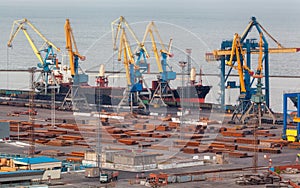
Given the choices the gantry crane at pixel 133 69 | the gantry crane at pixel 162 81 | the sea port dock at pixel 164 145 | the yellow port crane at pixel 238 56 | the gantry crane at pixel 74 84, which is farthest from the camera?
the gantry crane at pixel 162 81

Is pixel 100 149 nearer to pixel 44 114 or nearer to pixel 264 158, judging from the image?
pixel 264 158

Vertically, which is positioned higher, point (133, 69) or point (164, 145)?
point (133, 69)

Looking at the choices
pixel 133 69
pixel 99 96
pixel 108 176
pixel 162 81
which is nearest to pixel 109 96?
pixel 99 96

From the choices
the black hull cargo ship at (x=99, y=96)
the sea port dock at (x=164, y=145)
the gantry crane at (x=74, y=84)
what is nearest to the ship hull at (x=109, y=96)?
the black hull cargo ship at (x=99, y=96)

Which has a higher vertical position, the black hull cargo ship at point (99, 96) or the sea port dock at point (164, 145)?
the black hull cargo ship at point (99, 96)

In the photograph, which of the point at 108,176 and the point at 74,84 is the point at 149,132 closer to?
the point at 108,176

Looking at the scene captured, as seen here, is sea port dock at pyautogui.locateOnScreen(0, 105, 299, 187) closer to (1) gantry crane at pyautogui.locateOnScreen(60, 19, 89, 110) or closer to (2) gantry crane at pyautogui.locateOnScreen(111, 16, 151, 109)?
(1) gantry crane at pyautogui.locateOnScreen(60, 19, 89, 110)

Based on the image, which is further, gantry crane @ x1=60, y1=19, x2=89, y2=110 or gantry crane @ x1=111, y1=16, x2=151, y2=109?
gantry crane @ x1=111, y1=16, x2=151, y2=109

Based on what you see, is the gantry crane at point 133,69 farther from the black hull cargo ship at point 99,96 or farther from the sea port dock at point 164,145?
the sea port dock at point 164,145

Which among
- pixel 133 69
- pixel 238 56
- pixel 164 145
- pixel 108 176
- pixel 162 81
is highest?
pixel 238 56

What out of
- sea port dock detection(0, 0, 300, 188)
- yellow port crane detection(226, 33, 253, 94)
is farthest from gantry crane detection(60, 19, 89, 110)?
yellow port crane detection(226, 33, 253, 94)

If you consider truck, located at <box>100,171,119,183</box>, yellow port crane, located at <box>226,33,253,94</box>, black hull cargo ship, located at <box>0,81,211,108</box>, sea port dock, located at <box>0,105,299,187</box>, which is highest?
Result: yellow port crane, located at <box>226,33,253,94</box>
